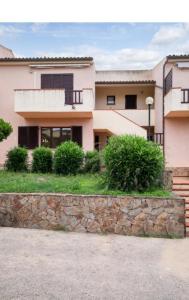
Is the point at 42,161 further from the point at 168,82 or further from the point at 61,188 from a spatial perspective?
the point at 168,82

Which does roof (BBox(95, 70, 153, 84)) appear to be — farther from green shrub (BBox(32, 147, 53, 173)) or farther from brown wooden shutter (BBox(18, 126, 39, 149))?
green shrub (BBox(32, 147, 53, 173))

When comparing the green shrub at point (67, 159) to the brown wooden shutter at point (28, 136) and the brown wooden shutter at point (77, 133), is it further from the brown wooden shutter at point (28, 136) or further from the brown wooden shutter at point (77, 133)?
the brown wooden shutter at point (28, 136)

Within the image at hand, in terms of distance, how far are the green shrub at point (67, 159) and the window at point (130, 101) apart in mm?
10056

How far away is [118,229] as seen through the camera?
28.6 feet

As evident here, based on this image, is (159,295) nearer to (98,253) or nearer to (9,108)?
(98,253)

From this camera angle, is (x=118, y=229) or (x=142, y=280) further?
(x=118, y=229)

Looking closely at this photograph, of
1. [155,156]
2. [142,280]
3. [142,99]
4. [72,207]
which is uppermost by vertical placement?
[142,99]

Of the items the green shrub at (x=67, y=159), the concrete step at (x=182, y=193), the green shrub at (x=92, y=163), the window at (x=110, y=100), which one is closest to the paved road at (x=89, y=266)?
the concrete step at (x=182, y=193)

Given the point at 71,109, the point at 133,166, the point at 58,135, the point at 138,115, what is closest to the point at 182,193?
the point at 133,166

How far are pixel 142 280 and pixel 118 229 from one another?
10.1ft

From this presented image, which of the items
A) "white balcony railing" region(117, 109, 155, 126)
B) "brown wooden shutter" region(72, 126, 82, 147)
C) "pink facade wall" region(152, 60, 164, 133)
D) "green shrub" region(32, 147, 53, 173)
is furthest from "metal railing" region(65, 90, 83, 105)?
"pink facade wall" region(152, 60, 164, 133)

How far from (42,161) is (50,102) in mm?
4238

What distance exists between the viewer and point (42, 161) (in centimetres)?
1409
